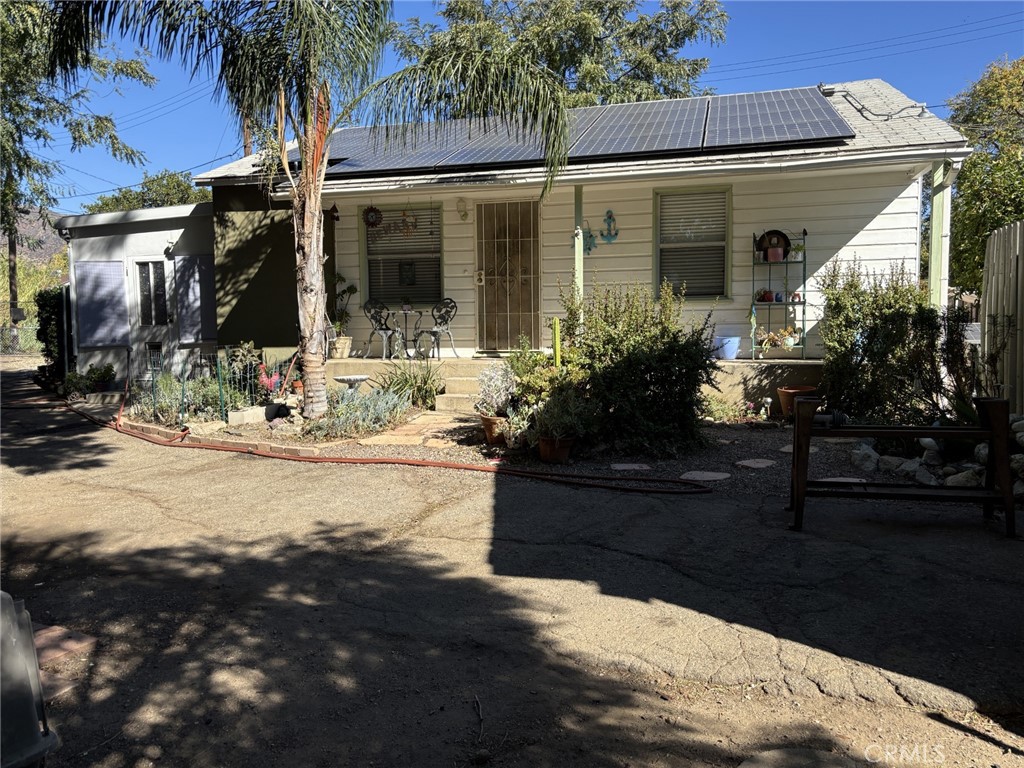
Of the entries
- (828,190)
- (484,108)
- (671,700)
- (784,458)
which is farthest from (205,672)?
(828,190)

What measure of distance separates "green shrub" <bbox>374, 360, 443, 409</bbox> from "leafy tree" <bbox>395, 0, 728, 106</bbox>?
48.6 ft

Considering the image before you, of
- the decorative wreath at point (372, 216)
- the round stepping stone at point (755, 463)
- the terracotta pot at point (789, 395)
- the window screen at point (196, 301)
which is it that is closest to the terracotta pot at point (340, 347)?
the decorative wreath at point (372, 216)

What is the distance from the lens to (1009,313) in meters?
7.73

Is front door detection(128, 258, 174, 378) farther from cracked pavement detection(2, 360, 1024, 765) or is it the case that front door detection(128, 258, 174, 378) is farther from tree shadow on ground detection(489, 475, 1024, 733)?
tree shadow on ground detection(489, 475, 1024, 733)

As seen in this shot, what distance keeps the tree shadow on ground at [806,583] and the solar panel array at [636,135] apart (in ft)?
18.5

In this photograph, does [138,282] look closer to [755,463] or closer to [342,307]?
[342,307]

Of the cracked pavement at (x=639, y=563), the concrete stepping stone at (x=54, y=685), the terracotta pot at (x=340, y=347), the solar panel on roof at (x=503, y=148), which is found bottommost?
the concrete stepping stone at (x=54, y=685)

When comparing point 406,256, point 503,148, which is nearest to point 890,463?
point 503,148

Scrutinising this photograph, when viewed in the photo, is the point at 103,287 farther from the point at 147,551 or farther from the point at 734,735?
the point at 734,735

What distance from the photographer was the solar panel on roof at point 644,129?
414 inches

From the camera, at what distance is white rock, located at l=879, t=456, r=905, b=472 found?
675 centimetres

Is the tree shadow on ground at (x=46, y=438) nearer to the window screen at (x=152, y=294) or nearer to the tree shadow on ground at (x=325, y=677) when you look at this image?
the window screen at (x=152, y=294)

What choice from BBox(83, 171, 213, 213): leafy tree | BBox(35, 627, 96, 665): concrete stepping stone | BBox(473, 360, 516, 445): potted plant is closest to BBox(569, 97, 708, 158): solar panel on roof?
BBox(473, 360, 516, 445): potted plant

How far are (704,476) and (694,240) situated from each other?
5.32 meters
